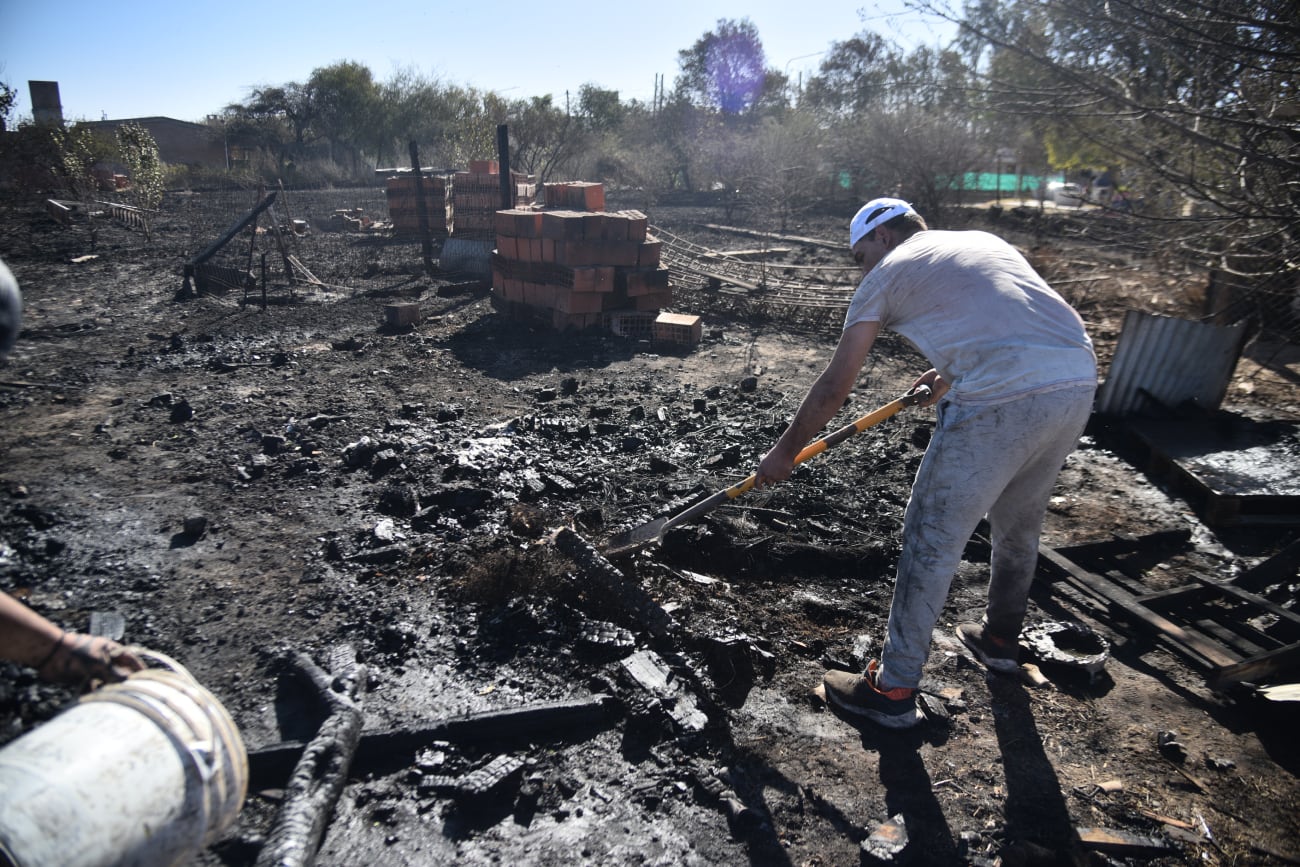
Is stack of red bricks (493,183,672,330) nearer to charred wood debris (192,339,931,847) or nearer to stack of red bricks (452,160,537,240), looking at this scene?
charred wood debris (192,339,931,847)

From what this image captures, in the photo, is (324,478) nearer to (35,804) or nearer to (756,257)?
(35,804)

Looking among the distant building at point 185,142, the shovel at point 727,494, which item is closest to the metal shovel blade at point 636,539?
the shovel at point 727,494

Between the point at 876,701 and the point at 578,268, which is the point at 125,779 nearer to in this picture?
the point at 876,701

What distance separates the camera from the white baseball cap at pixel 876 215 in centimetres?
287

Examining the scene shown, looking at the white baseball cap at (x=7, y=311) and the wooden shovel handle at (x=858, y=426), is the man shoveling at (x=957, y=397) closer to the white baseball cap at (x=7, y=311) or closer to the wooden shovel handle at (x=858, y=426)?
the wooden shovel handle at (x=858, y=426)

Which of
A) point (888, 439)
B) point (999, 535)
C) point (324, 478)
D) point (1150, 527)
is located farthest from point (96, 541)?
point (1150, 527)

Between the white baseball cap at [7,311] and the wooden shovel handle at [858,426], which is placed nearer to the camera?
the white baseball cap at [7,311]

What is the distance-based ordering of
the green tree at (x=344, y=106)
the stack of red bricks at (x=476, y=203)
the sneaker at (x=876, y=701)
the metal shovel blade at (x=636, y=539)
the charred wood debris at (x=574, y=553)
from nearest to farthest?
1. the charred wood debris at (x=574, y=553)
2. the sneaker at (x=876, y=701)
3. the metal shovel blade at (x=636, y=539)
4. the stack of red bricks at (x=476, y=203)
5. the green tree at (x=344, y=106)

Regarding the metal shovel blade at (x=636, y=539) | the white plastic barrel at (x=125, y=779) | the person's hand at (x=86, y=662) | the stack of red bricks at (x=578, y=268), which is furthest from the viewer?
the stack of red bricks at (x=578, y=268)

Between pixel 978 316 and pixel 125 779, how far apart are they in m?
2.78

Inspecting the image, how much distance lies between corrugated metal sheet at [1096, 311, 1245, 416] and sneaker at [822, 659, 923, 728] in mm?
4593

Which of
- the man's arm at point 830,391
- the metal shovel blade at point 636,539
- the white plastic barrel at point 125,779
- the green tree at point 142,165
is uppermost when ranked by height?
the green tree at point 142,165

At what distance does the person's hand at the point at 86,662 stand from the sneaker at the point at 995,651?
3.19m

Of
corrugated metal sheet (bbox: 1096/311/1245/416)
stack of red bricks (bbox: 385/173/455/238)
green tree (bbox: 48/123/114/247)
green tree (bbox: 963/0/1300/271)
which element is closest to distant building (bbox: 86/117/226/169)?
green tree (bbox: 48/123/114/247)
